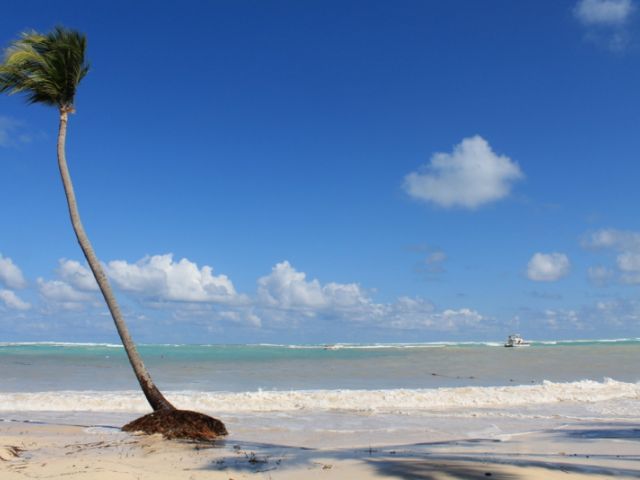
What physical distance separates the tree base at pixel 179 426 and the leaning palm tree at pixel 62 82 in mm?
494

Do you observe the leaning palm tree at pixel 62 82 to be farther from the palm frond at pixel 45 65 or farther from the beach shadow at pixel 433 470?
the beach shadow at pixel 433 470

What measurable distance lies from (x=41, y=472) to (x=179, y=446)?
314cm

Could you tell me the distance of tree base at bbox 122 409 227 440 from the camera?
40.5 feet

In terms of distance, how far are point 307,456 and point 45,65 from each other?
36.4 feet

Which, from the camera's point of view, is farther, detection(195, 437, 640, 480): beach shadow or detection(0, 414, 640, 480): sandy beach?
detection(0, 414, 640, 480): sandy beach

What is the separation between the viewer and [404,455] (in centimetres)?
941

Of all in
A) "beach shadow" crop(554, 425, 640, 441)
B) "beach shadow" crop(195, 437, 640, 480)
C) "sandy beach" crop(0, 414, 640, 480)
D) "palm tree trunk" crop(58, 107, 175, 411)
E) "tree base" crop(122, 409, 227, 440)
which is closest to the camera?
"beach shadow" crop(195, 437, 640, 480)

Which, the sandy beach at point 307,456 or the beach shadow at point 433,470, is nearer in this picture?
the beach shadow at point 433,470

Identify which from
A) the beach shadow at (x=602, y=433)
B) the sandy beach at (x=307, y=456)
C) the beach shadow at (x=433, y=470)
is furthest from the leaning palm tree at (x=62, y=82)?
the beach shadow at (x=602, y=433)

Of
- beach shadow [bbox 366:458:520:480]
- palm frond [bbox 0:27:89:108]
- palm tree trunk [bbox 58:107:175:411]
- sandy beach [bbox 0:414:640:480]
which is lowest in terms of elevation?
sandy beach [bbox 0:414:640:480]

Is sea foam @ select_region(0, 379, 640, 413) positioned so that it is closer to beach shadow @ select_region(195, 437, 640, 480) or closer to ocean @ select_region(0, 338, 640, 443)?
ocean @ select_region(0, 338, 640, 443)

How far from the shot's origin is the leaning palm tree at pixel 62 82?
45.0ft

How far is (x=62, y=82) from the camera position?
14.4 m

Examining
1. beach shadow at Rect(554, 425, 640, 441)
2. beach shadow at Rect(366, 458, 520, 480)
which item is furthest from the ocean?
beach shadow at Rect(366, 458, 520, 480)
